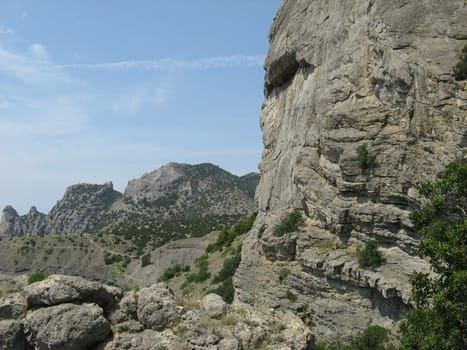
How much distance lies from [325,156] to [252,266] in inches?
398

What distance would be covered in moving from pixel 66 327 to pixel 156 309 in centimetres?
249

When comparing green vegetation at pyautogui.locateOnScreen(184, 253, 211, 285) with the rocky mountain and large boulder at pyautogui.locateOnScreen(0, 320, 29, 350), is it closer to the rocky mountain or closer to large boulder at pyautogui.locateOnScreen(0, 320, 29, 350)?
large boulder at pyautogui.locateOnScreen(0, 320, 29, 350)

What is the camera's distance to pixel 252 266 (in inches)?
1232

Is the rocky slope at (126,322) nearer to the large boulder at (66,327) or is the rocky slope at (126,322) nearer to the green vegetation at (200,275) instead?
the large boulder at (66,327)

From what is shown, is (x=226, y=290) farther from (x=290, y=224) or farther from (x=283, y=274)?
(x=290, y=224)

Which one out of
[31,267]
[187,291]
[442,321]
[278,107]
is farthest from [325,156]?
[31,267]

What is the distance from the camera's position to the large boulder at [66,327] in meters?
11.1

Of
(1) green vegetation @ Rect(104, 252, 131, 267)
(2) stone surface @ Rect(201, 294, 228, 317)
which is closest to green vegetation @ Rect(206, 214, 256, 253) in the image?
(1) green vegetation @ Rect(104, 252, 131, 267)

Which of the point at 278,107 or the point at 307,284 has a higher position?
the point at 278,107

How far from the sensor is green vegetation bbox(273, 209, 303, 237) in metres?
28.8

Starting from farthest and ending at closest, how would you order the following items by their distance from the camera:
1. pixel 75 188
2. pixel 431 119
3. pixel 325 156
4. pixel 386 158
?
1. pixel 75 188
2. pixel 325 156
3. pixel 386 158
4. pixel 431 119

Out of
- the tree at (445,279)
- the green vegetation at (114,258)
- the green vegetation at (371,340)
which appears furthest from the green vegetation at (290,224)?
the green vegetation at (114,258)

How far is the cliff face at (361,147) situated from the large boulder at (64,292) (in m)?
15.2

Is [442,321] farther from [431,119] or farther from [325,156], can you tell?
[325,156]
